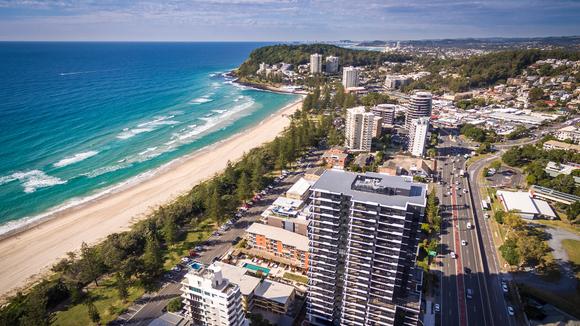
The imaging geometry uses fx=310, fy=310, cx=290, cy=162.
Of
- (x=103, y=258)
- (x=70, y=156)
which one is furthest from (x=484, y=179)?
(x=70, y=156)

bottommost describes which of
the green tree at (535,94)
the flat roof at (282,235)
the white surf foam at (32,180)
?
the white surf foam at (32,180)

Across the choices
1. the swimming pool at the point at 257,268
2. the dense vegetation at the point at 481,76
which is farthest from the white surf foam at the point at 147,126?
the dense vegetation at the point at 481,76

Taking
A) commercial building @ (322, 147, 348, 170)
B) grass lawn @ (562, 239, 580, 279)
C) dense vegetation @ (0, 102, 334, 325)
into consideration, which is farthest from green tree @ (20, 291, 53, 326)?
grass lawn @ (562, 239, 580, 279)

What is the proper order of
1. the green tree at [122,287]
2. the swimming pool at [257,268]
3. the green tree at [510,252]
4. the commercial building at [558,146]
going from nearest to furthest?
the green tree at [122,287] < the green tree at [510,252] < the swimming pool at [257,268] < the commercial building at [558,146]

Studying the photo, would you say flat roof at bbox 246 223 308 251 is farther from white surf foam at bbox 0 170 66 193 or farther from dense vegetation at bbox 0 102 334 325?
white surf foam at bbox 0 170 66 193

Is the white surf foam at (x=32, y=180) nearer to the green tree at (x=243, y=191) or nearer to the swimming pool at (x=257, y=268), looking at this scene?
the green tree at (x=243, y=191)

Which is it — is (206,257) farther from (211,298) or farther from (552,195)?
(552,195)

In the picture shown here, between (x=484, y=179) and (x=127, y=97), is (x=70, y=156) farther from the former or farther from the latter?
(x=484, y=179)
